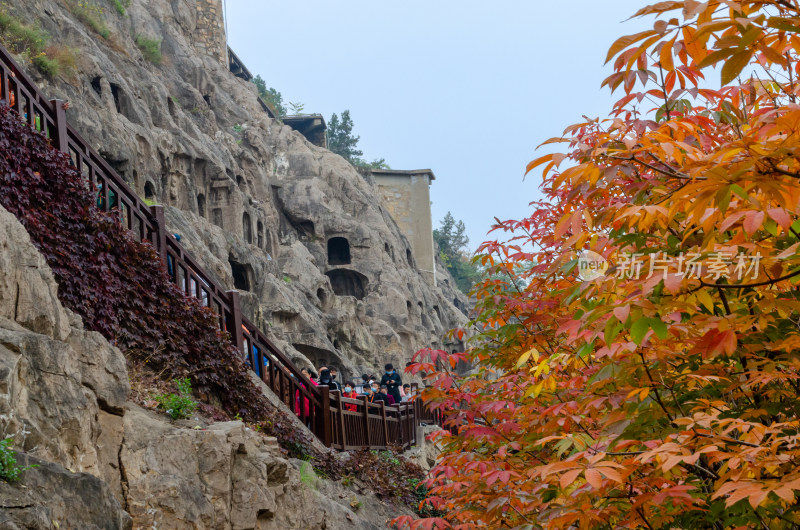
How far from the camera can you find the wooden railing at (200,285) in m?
8.61

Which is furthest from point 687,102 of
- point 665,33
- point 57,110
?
Result: point 57,110

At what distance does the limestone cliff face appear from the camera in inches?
890

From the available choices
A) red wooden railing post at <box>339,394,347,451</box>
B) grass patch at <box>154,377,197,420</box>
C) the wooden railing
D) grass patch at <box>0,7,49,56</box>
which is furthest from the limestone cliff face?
grass patch at <box>154,377,197,420</box>

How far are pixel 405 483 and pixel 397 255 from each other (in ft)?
96.3

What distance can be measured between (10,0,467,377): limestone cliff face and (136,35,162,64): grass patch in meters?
0.38

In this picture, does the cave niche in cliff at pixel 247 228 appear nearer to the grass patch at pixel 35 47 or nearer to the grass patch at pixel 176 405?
the grass patch at pixel 35 47

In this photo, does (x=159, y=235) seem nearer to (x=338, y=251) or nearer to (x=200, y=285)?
(x=200, y=285)

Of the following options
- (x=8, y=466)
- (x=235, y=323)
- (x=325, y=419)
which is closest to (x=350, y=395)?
(x=325, y=419)

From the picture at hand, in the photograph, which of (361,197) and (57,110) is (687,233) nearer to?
(57,110)

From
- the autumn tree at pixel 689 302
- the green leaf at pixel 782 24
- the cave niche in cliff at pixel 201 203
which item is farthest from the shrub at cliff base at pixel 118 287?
the cave niche in cliff at pixel 201 203

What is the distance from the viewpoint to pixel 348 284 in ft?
127

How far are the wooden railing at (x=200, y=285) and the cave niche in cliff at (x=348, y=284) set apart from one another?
24739 mm

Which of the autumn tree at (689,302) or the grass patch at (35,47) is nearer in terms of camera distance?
the autumn tree at (689,302)

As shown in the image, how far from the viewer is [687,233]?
2.92m
